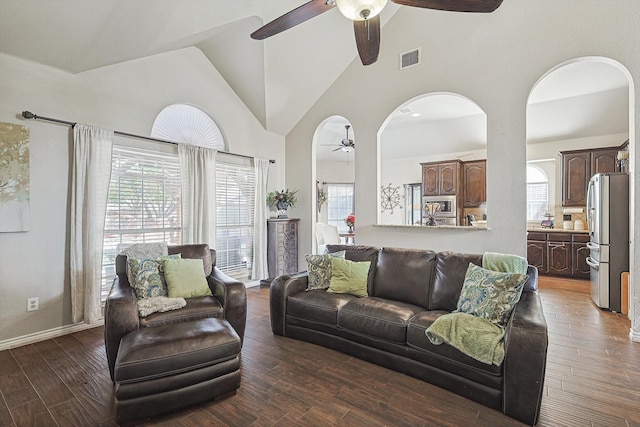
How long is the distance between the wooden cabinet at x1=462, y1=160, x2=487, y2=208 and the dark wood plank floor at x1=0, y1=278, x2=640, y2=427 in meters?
4.20

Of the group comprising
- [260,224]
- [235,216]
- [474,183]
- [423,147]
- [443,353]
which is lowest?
[443,353]

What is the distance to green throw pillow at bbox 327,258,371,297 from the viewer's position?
317cm

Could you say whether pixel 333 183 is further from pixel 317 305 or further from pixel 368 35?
pixel 368 35

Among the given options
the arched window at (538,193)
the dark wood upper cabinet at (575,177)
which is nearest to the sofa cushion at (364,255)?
the dark wood upper cabinet at (575,177)

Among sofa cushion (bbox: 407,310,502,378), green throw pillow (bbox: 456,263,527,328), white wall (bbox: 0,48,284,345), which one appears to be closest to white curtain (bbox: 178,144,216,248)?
white wall (bbox: 0,48,284,345)

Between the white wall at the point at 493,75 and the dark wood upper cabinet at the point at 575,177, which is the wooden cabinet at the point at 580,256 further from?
the white wall at the point at 493,75

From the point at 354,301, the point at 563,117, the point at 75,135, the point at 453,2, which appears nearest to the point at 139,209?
the point at 75,135

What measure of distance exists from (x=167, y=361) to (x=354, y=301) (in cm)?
163

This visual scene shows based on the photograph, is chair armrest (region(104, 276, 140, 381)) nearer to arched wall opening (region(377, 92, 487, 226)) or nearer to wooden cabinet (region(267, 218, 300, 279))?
wooden cabinet (region(267, 218, 300, 279))

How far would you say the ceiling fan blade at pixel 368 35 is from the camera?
2.27m

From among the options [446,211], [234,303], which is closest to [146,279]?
[234,303]

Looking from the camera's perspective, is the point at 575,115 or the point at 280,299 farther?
the point at 575,115

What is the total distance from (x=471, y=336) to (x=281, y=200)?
158 inches

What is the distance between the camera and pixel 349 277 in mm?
3223
